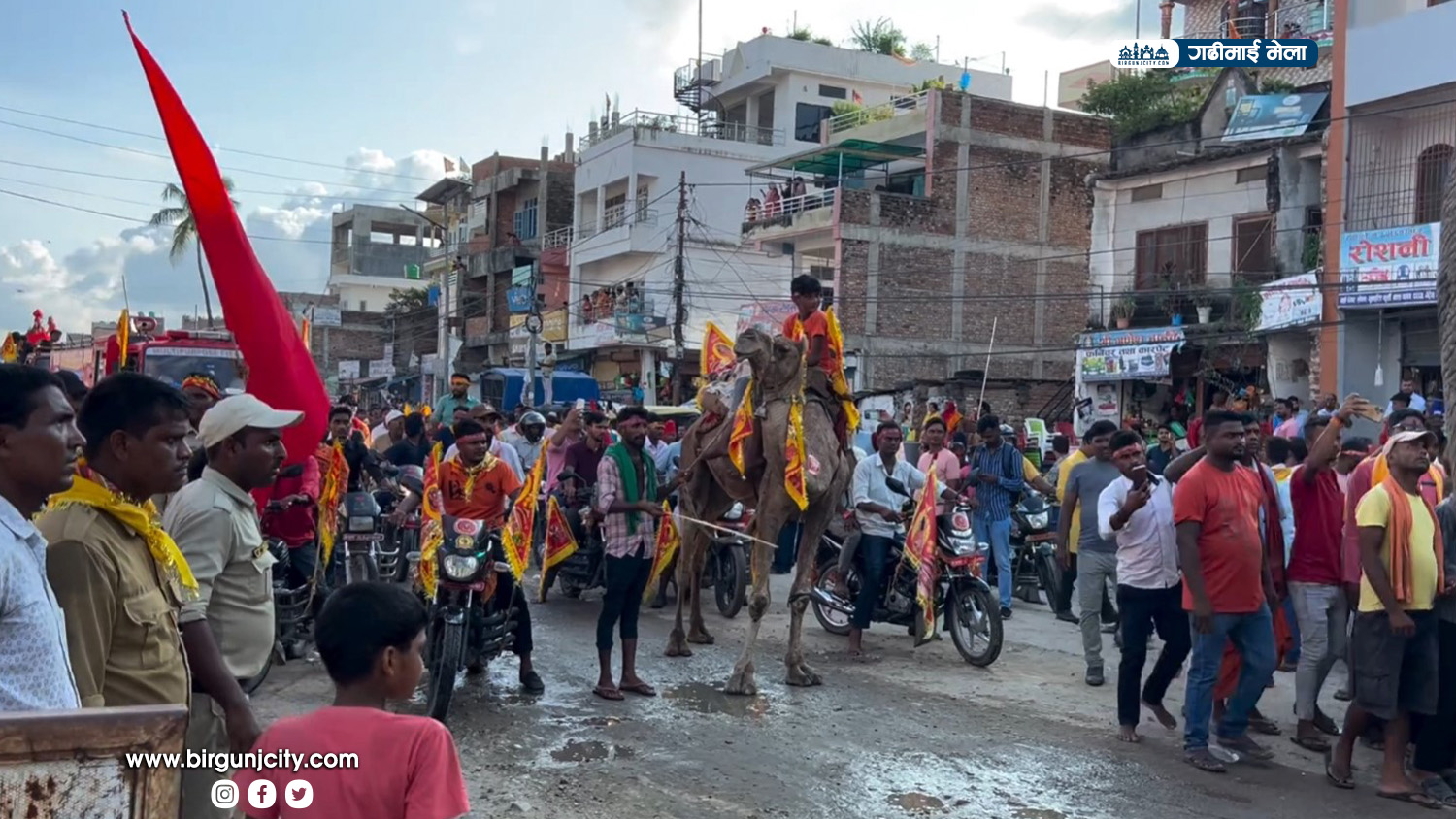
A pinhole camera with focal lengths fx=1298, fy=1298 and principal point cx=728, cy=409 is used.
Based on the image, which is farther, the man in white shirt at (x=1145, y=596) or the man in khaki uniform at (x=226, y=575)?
the man in white shirt at (x=1145, y=596)

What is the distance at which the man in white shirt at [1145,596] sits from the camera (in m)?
7.70

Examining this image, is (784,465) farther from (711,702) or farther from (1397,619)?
(1397,619)

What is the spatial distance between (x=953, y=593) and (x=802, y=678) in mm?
1749

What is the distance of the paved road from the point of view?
20.9 feet

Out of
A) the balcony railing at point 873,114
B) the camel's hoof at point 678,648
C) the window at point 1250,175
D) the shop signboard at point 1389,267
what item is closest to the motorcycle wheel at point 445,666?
the camel's hoof at point 678,648

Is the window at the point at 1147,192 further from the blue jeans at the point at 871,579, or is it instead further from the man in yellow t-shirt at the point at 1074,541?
the blue jeans at the point at 871,579

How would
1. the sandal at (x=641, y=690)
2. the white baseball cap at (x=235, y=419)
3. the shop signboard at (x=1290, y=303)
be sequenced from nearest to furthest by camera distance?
the white baseball cap at (x=235, y=419) → the sandal at (x=641, y=690) → the shop signboard at (x=1290, y=303)

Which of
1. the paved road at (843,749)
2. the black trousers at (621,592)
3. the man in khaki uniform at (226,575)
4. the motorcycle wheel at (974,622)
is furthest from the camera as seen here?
the motorcycle wheel at (974,622)

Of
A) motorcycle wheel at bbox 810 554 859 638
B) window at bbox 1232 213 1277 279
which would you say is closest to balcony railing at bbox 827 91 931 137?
window at bbox 1232 213 1277 279

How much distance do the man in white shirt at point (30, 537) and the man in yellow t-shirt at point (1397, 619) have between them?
6.07 metres

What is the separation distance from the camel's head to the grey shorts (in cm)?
394

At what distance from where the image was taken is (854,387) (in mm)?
35062

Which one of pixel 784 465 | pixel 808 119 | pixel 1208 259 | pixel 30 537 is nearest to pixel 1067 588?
pixel 784 465

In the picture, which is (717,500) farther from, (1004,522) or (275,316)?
(275,316)
